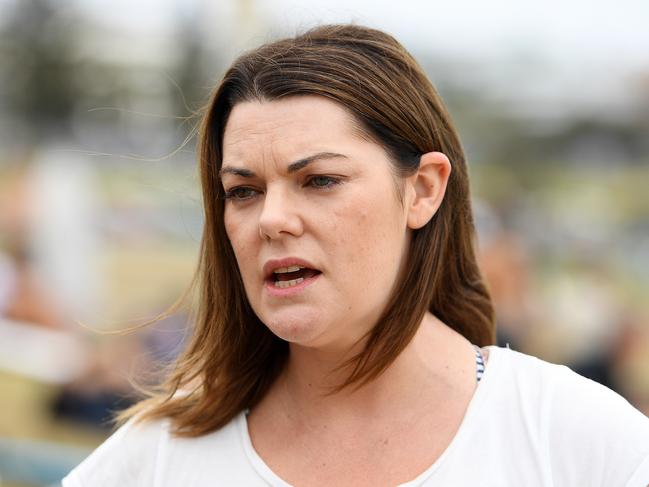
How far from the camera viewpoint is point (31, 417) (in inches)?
299

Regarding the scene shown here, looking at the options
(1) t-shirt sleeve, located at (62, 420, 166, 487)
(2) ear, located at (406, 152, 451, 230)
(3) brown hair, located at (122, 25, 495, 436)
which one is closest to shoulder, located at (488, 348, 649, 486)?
(3) brown hair, located at (122, 25, 495, 436)

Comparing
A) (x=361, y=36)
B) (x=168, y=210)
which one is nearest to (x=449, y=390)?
(x=361, y=36)

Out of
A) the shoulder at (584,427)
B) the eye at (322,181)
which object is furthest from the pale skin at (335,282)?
the shoulder at (584,427)

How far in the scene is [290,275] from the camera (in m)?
2.14

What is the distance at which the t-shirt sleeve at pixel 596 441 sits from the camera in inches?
78.3

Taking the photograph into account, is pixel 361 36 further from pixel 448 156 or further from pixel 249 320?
pixel 249 320

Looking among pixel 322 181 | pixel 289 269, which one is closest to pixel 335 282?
pixel 289 269

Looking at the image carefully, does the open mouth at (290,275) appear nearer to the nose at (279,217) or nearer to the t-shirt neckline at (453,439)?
the nose at (279,217)

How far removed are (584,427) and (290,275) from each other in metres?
0.70

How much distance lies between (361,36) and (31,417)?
19.9 ft

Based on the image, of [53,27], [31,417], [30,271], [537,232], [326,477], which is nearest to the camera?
[326,477]

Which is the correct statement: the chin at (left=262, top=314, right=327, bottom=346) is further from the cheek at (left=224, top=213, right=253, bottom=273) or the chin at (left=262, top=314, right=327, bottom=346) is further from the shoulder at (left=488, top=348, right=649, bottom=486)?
the shoulder at (left=488, top=348, right=649, bottom=486)

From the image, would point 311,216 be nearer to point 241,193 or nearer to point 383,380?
point 241,193

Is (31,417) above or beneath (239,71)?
beneath
